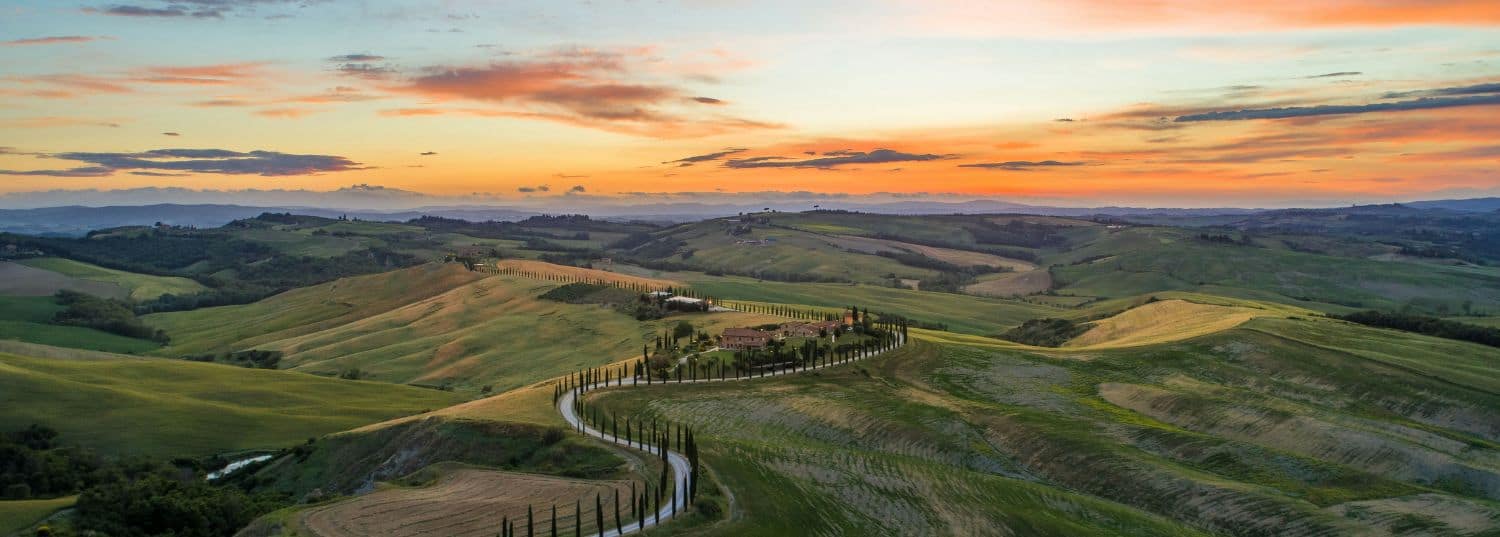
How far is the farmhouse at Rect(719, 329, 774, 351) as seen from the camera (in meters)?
119

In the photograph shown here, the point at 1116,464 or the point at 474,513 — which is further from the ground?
the point at 474,513

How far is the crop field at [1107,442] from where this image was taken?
65188 mm

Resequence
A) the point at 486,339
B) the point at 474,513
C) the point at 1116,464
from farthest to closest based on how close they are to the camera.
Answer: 1. the point at 486,339
2. the point at 1116,464
3. the point at 474,513

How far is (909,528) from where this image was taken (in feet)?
201

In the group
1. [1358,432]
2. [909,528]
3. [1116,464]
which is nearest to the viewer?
[909,528]

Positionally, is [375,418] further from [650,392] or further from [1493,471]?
[1493,471]

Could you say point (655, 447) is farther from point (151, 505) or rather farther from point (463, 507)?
point (151, 505)

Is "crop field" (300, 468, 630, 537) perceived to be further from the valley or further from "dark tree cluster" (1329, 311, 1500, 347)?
"dark tree cluster" (1329, 311, 1500, 347)

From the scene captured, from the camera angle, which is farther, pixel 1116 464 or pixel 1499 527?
pixel 1116 464

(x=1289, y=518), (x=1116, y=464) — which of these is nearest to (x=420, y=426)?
(x=1116, y=464)

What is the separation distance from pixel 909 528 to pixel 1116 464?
89.1 feet

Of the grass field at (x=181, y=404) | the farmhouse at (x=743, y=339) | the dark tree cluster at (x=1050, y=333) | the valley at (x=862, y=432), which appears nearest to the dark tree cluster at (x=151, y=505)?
the valley at (x=862, y=432)

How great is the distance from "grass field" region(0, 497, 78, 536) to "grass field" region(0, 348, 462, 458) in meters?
33.2

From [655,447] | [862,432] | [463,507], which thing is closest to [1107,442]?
[862,432]
